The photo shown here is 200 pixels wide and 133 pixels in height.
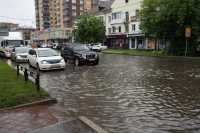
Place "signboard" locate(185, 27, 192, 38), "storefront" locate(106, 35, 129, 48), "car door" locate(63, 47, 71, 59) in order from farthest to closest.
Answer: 1. "storefront" locate(106, 35, 129, 48)
2. "signboard" locate(185, 27, 192, 38)
3. "car door" locate(63, 47, 71, 59)

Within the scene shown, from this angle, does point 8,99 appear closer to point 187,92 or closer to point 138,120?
point 138,120

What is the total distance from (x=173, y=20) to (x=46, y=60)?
20.3m

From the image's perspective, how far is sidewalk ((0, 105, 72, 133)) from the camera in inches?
314

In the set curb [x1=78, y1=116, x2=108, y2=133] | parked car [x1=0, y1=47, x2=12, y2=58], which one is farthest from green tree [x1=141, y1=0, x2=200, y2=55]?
curb [x1=78, y1=116, x2=108, y2=133]

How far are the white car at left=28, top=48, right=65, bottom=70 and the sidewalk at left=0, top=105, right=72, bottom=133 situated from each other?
40.3 feet

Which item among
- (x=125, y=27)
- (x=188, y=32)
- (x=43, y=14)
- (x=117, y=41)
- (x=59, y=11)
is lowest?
(x=117, y=41)

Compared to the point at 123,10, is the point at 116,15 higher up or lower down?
lower down

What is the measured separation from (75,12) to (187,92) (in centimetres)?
12415

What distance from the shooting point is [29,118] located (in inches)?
349

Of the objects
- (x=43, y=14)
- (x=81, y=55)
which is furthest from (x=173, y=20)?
(x=43, y=14)

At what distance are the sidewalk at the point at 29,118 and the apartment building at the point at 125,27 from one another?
165 feet

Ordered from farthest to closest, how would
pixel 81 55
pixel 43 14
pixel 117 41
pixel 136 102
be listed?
pixel 43 14 → pixel 117 41 → pixel 81 55 → pixel 136 102

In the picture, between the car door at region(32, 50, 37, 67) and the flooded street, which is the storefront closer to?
the car door at region(32, 50, 37, 67)

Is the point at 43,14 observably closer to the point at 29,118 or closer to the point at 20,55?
the point at 20,55
